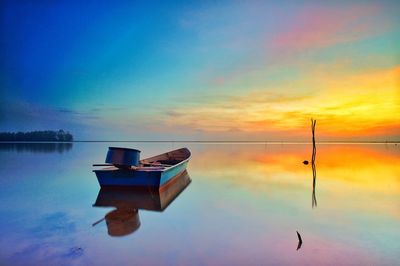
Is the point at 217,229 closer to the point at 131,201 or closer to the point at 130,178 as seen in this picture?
the point at 131,201

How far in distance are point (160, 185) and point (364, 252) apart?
7.85 m

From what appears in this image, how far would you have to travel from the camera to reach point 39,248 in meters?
6.21

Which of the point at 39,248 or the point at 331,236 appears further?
the point at 331,236

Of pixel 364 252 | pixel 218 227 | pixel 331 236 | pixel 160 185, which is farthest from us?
pixel 160 185

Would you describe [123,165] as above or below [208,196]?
above

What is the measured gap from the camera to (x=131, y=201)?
37.0 ft

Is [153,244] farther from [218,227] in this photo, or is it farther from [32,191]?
[32,191]

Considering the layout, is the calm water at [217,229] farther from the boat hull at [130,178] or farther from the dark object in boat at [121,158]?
the dark object in boat at [121,158]

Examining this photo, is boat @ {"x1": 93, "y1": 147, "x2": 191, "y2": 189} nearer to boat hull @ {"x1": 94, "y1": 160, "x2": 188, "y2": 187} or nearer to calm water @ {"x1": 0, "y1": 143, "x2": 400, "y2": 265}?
boat hull @ {"x1": 94, "y1": 160, "x2": 188, "y2": 187}

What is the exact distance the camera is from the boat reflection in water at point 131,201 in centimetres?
883

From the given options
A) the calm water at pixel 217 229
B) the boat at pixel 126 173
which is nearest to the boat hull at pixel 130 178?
the boat at pixel 126 173

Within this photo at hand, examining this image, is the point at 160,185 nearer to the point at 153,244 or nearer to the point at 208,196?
the point at 208,196

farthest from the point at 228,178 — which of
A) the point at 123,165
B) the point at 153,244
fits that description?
the point at 153,244

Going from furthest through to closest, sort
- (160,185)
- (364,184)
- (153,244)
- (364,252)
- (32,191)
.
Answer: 1. (364,184)
2. (32,191)
3. (160,185)
4. (153,244)
5. (364,252)
